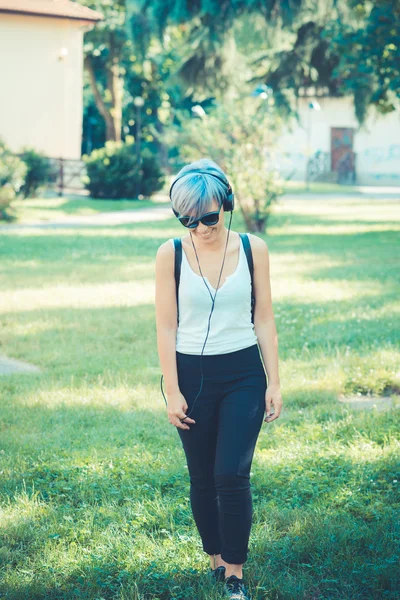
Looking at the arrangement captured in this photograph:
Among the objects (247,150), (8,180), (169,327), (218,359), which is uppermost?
(247,150)

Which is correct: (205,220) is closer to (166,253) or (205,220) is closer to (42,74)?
(166,253)

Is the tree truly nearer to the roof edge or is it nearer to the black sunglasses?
the roof edge

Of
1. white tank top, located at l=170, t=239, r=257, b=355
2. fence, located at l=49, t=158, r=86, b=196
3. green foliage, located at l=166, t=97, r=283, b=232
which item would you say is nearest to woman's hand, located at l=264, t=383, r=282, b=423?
white tank top, located at l=170, t=239, r=257, b=355

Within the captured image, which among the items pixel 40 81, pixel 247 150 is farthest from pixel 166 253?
pixel 40 81

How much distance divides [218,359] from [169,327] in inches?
9.1

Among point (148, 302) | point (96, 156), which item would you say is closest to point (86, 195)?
point (96, 156)

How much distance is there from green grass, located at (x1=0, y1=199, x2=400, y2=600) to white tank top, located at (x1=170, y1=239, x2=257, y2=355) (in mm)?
983

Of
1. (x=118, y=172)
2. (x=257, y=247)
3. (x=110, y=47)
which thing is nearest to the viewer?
(x=257, y=247)

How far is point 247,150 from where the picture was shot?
1766cm

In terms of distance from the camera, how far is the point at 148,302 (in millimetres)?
10516

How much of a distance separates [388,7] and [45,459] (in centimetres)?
1484

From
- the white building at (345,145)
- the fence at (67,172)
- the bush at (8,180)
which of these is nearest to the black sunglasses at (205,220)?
the bush at (8,180)

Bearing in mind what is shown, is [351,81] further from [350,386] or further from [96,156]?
[350,386]

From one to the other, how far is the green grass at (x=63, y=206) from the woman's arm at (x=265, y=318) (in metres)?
18.9
